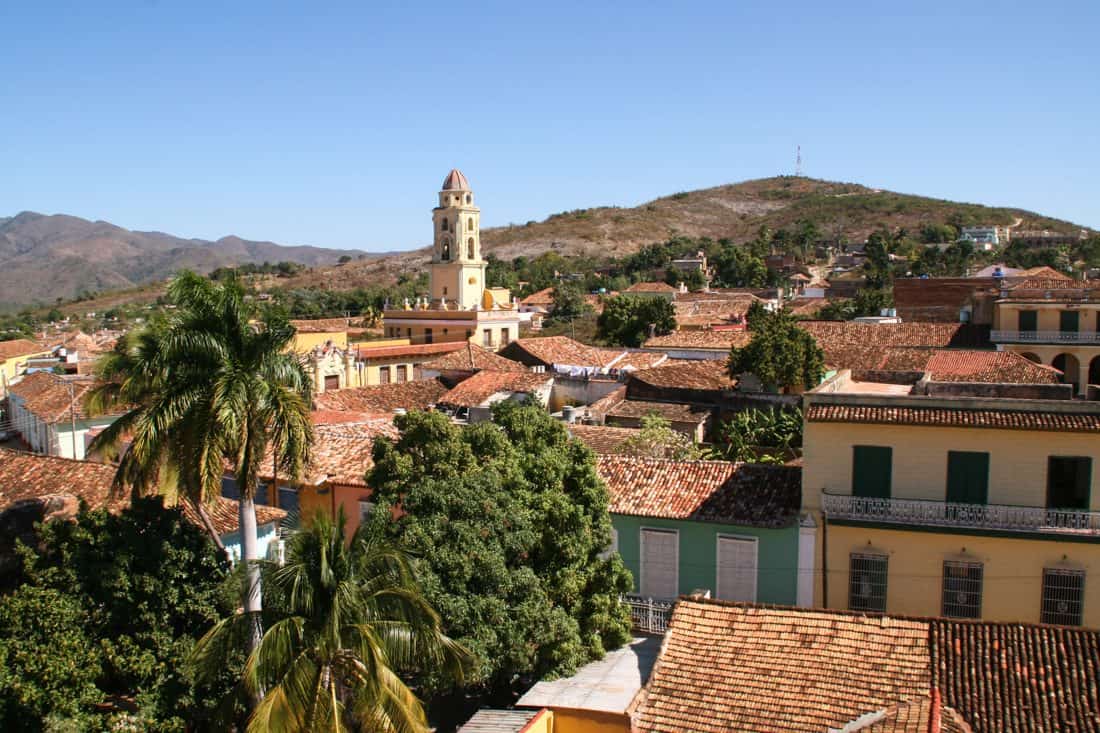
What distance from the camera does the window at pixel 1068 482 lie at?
14984mm

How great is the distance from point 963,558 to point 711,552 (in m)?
4.11

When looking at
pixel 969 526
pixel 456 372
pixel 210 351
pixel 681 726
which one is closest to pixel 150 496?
pixel 210 351

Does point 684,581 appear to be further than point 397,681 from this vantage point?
Yes

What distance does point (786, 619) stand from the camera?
511 inches

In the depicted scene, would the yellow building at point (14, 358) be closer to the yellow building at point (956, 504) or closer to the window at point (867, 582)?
the yellow building at point (956, 504)

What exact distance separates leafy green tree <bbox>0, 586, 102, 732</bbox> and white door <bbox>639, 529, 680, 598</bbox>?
30.6 ft

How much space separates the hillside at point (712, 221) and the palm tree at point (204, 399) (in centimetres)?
10081

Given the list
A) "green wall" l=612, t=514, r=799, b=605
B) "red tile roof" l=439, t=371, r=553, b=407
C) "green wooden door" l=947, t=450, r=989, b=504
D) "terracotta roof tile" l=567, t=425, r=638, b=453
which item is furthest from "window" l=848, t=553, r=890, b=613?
"red tile roof" l=439, t=371, r=553, b=407

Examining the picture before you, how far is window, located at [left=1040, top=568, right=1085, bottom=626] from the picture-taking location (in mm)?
14953

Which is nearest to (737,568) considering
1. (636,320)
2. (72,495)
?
(72,495)

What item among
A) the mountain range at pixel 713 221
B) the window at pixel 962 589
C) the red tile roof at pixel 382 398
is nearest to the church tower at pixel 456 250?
the red tile roof at pixel 382 398

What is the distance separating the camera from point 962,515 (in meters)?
15.4

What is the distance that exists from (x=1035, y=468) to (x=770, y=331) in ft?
54.7

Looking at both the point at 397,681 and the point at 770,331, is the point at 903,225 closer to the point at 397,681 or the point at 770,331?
the point at 770,331
